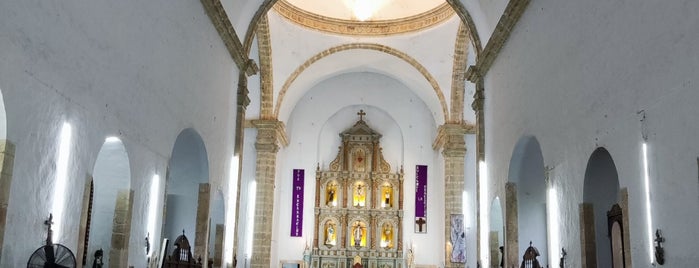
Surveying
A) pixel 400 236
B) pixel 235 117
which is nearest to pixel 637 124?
pixel 235 117

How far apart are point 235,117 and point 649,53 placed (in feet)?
31.0

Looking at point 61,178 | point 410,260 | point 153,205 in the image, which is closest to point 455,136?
point 410,260

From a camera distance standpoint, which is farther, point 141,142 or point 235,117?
point 235,117

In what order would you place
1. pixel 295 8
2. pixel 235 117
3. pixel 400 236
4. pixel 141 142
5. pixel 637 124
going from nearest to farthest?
pixel 637 124 < pixel 141 142 < pixel 235 117 < pixel 295 8 < pixel 400 236

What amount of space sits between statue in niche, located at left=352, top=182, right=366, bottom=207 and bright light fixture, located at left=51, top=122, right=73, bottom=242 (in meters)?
17.1

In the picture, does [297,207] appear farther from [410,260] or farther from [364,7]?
[364,7]

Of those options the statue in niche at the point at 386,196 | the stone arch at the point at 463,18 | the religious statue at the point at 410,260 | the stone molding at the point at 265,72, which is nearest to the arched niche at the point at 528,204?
the stone arch at the point at 463,18

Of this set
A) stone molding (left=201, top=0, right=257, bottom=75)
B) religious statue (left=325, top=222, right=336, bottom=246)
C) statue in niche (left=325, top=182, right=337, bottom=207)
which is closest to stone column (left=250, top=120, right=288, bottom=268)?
religious statue (left=325, top=222, right=336, bottom=246)

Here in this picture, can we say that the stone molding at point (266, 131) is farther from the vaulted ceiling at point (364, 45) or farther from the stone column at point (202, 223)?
the stone column at point (202, 223)

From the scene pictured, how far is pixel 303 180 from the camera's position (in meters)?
23.6

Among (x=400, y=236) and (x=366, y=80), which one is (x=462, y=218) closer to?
(x=400, y=236)

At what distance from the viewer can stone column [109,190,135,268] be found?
8.57m

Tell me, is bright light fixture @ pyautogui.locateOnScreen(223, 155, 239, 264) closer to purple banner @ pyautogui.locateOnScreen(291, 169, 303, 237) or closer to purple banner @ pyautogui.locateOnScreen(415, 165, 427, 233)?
purple banner @ pyautogui.locateOnScreen(291, 169, 303, 237)

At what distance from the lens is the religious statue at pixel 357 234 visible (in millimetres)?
23219
